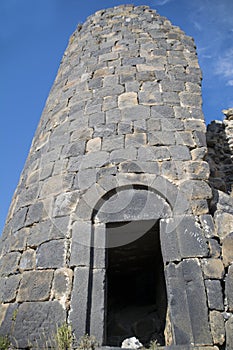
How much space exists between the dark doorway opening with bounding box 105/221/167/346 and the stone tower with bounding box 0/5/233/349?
18 millimetres

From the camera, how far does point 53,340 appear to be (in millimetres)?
2627

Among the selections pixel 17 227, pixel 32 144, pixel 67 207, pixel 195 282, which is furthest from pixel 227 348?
pixel 32 144

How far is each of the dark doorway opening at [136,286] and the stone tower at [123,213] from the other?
0.02 meters

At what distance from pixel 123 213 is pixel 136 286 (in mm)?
2209

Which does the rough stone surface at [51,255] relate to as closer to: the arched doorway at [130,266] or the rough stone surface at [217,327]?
the arched doorway at [130,266]

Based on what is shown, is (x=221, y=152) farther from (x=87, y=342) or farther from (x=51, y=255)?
(x=87, y=342)

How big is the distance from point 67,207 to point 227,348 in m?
1.98

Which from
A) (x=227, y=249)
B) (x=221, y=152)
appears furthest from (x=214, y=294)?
(x=221, y=152)

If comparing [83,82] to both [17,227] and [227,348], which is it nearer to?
[17,227]

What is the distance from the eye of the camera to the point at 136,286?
16.4 ft

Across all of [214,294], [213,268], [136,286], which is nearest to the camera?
[214,294]

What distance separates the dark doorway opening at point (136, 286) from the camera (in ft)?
11.5

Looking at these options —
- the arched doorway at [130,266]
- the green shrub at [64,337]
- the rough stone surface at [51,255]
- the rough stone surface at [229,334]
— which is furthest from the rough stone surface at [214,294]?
the rough stone surface at [51,255]

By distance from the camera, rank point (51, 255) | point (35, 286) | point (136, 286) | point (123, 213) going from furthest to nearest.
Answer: point (136, 286), point (123, 213), point (51, 255), point (35, 286)
